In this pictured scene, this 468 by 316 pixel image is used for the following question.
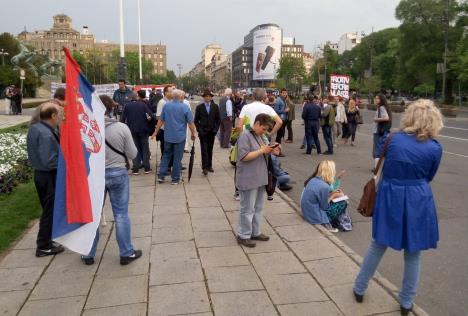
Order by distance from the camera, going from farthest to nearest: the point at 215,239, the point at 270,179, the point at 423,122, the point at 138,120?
the point at 138,120 → the point at 215,239 → the point at 270,179 → the point at 423,122

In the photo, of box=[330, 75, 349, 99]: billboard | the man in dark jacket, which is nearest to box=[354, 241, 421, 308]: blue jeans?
the man in dark jacket

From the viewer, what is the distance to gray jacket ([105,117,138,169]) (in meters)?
4.39

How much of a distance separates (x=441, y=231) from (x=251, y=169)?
289 cm

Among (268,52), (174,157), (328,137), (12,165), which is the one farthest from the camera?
(268,52)

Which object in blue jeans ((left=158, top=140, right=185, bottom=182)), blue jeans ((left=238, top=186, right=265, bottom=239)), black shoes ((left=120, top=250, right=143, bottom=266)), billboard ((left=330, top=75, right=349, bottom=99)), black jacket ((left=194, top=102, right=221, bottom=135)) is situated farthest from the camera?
billboard ((left=330, top=75, right=349, bottom=99))

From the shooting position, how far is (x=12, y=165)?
371 inches

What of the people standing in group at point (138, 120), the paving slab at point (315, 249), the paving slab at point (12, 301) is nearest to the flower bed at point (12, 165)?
the people standing in group at point (138, 120)

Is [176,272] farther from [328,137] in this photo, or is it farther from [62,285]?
[328,137]

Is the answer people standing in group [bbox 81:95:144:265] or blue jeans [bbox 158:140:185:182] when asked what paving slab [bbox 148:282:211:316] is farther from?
blue jeans [bbox 158:140:185:182]

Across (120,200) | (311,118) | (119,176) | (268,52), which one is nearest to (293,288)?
(120,200)

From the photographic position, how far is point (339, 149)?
13961 millimetres

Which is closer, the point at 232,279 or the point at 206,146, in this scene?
the point at 232,279

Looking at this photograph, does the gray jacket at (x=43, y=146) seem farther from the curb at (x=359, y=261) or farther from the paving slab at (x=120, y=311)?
the curb at (x=359, y=261)

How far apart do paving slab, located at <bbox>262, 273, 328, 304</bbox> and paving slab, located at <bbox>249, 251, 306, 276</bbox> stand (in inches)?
4.0
